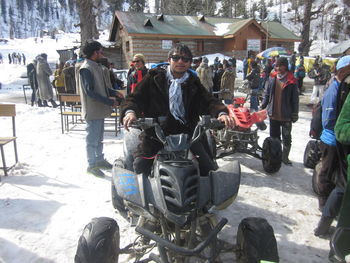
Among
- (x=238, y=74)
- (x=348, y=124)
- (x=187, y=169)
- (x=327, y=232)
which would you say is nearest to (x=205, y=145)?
(x=187, y=169)

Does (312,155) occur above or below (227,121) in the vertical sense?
below

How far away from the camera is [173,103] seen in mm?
2977

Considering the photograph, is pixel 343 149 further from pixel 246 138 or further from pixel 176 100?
pixel 246 138

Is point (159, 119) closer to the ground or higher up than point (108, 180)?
higher up

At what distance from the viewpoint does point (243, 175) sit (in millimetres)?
5219

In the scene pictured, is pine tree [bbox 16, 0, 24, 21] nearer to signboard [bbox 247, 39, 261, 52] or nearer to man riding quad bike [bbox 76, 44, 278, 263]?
signboard [bbox 247, 39, 261, 52]

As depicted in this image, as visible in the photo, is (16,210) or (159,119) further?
(16,210)

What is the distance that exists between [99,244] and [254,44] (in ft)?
103

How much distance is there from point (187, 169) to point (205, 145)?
1098 mm

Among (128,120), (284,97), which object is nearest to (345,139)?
(128,120)

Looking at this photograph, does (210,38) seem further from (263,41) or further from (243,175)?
(243,175)

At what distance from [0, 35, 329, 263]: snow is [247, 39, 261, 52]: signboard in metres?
25.9

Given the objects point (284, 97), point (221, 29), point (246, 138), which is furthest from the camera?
point (221, 29)

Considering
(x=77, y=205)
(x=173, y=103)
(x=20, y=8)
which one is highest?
(x=20, y=8)
